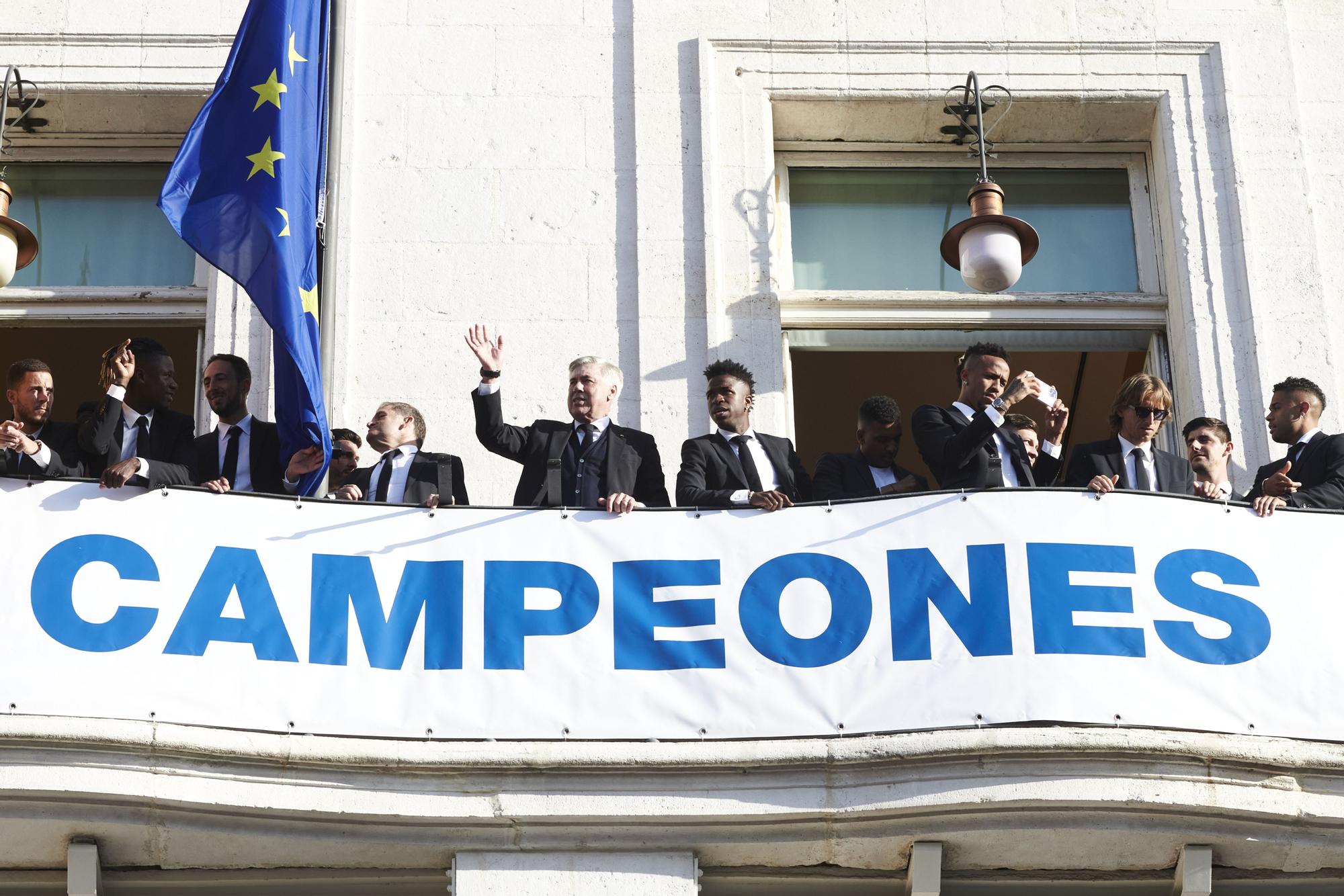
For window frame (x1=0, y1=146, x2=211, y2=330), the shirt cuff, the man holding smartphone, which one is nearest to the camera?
the shirt cuff

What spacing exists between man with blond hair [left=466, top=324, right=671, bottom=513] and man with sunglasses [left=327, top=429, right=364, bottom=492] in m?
0.90

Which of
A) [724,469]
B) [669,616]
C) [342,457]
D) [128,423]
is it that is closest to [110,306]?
[342,457]

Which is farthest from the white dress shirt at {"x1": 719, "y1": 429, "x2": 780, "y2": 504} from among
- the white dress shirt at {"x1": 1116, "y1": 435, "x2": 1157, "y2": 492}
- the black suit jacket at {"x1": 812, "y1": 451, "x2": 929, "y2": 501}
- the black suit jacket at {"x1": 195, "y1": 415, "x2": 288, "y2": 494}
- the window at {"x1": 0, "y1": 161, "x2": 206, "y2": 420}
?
the window at {"x1": 0, "y1": 161, "x2": 206, "y2": 420}

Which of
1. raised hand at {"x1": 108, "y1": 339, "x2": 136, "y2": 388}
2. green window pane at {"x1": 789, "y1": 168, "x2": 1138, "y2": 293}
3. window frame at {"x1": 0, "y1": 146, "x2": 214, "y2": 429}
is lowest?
raised hand at {"x1": 108, "y1": 339, "x2": 136, "y2": 388}

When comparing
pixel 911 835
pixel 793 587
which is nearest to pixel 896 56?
pixel 793 587

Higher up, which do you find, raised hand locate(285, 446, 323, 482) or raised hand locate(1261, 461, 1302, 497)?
raised hand locate(285, 446, 323, 482)

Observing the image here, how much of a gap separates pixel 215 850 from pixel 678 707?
1.88 metres

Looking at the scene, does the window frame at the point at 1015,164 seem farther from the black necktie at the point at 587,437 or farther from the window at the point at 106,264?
the window at the point at 106,264

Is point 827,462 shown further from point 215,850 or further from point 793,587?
point 215,850

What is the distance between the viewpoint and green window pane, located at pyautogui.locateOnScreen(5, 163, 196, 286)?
12531mm

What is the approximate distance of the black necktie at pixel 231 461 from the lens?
10.1 meters

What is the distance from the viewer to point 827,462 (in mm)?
10273

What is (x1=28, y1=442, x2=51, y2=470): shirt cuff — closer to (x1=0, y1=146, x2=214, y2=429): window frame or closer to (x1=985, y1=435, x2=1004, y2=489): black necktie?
(x1=0, y1=146, x2=214, y2=429): window frame

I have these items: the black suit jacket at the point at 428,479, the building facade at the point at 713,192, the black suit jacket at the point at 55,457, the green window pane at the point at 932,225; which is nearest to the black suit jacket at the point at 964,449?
A: the building facade at the point at 713,192
